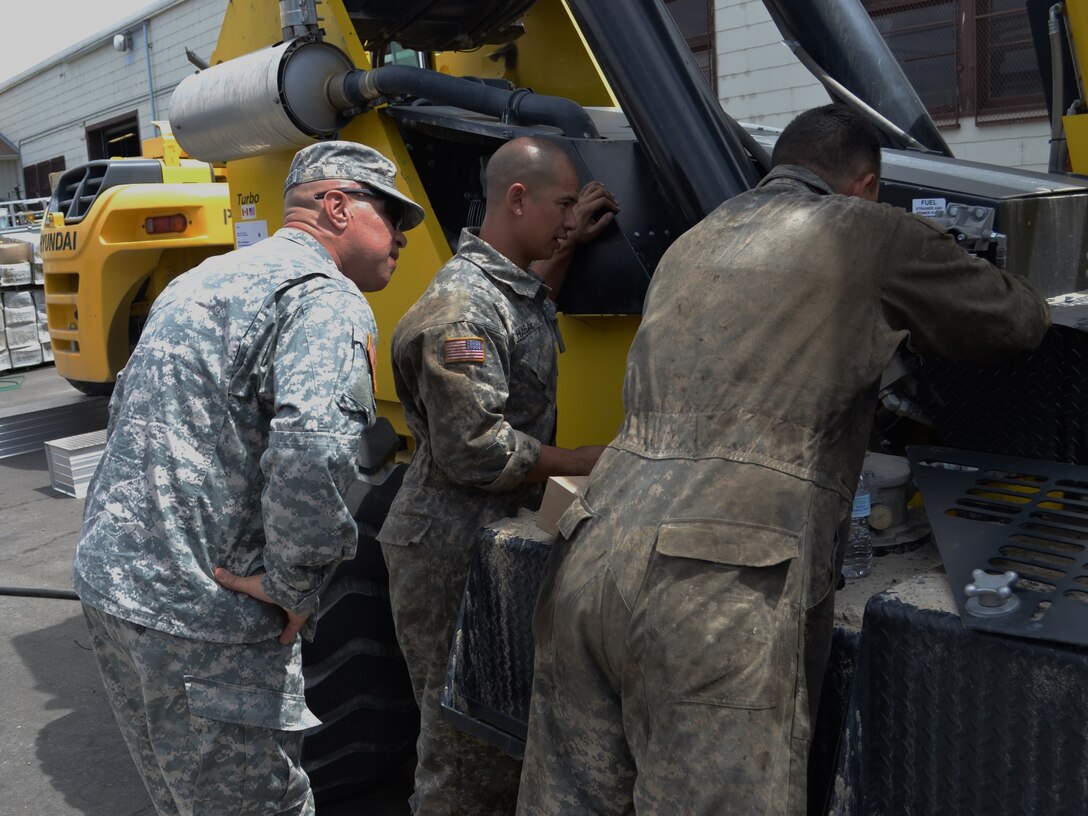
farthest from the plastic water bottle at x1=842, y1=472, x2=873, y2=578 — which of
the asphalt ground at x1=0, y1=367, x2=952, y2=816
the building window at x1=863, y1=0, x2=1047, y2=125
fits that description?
the building window at x1=863, y1=0, x2=1047, y2=125

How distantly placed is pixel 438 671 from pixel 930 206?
66.4 inches

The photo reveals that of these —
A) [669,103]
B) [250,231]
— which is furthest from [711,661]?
[250,231]

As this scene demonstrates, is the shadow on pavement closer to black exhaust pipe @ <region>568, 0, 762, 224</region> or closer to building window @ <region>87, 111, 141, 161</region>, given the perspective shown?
black exhaust pipe @ <region>568, 0, 762, 224</region>

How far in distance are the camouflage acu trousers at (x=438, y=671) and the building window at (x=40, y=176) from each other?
93.2 feet

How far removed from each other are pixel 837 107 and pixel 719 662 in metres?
1.10

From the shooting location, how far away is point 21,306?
44.9 feet

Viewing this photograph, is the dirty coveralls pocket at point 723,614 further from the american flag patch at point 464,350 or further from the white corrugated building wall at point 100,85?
the white corrugated building wall at point 100,85

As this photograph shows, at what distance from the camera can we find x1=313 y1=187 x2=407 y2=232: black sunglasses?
2324mm

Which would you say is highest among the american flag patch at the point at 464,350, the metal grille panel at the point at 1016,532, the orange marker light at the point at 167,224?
the orange marker light at the point at 167,224

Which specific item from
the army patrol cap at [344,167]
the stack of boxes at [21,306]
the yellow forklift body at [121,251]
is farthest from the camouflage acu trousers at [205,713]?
the stack of boxes at [21,306]

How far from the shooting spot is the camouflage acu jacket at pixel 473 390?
2.53 metres

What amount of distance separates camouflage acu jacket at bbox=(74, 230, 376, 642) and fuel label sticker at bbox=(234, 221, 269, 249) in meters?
1.87

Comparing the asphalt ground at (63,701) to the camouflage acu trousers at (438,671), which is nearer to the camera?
the asphalt ground at (63,701)

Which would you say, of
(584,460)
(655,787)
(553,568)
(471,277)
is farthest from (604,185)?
(655,787)
